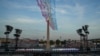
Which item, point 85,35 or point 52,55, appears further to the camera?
point 85,35

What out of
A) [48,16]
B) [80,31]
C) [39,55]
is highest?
[48,16]

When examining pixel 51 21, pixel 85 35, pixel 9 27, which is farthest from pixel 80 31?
pixel 9 27

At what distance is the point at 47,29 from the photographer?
46750 mm

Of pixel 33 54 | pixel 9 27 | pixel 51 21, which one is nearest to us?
pixel 33 54

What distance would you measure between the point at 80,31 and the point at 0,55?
31443mm

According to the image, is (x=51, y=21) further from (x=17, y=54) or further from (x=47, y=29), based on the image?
(x=17, y=54)

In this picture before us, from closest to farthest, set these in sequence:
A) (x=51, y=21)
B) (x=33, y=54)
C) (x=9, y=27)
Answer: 1. (x=33, y=54)
2. (x=9, y=27)
3. (x=51, y=21)

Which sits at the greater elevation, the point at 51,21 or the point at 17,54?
the point at 51,21

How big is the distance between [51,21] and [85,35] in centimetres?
1002

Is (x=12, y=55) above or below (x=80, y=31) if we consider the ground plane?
below

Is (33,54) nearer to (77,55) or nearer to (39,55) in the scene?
(39,55)

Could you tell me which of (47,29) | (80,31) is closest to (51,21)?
(47,29)

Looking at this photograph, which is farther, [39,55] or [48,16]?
[48,16]

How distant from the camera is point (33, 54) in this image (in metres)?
19.1
